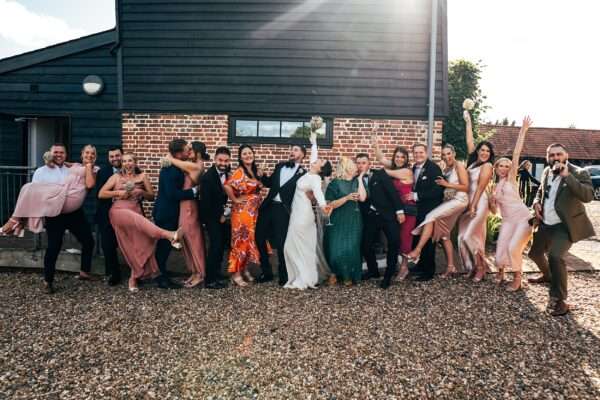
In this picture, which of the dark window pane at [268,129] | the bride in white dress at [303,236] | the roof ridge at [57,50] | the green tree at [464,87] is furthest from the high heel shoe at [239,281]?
the green tree at [464,87]

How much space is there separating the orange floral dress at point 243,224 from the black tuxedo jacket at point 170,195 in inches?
22.0

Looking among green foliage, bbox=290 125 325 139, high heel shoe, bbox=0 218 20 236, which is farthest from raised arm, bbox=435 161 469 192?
high heel shoe, bbox=0 218 20 236

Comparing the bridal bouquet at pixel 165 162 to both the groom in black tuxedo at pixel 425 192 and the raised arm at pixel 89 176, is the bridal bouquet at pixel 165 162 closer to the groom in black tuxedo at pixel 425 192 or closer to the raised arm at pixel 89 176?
the raised arm at pixel 89 176

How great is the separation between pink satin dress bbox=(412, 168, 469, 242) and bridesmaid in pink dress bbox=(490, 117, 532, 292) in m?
0.41

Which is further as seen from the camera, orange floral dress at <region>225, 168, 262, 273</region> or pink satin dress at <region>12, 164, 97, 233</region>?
orange floral dress at <region>225, 168, 262, 273</region>

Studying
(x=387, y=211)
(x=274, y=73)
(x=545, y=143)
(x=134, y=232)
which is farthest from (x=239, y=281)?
(x=545, y=143)

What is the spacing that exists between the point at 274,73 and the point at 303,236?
13.4ft

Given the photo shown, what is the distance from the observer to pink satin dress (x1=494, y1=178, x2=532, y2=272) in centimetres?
514

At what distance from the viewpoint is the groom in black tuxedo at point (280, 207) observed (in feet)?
17.2

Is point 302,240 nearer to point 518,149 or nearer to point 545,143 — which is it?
point 518,149

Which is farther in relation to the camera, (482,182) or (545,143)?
(545,143)

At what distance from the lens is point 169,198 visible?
5.02 m

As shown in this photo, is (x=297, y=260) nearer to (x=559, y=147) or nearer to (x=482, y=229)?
(x=482, y=229)

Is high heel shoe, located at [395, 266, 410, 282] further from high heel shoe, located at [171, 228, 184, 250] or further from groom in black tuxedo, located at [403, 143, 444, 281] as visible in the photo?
high heel shoe, located at [171, 228, 184, 250]
